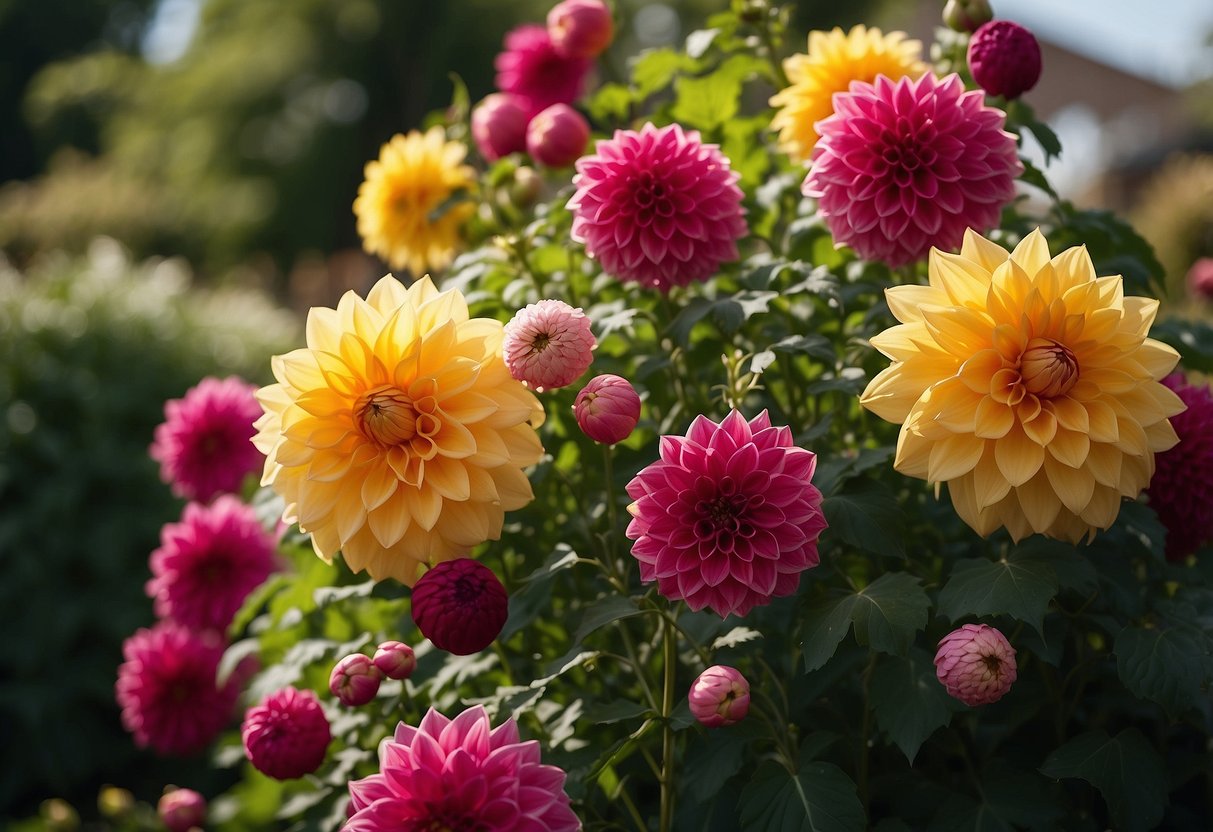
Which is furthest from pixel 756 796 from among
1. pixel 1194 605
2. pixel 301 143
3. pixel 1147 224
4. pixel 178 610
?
pixel 301 143

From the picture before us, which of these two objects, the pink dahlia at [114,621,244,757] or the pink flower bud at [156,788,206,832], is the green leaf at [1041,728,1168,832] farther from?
the pink dahlia at [114,621,244,757]

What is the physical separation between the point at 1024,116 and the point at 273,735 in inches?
63.6

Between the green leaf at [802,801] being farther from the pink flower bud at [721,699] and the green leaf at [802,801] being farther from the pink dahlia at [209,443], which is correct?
the pink dahlia at [209,443]

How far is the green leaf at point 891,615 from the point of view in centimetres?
137

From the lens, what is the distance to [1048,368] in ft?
4.52

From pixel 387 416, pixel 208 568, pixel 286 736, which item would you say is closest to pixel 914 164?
pixel 387 416

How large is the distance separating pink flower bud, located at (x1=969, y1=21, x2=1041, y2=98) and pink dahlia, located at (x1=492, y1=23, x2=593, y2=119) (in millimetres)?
983

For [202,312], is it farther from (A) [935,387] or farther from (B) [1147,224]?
(B) [1147,224]

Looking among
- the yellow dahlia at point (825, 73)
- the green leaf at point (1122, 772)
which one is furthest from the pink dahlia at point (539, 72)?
the green leaf at point (1122, 772)

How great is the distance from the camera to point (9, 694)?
156 inches

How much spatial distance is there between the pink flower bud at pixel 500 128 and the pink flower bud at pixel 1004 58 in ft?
3.02

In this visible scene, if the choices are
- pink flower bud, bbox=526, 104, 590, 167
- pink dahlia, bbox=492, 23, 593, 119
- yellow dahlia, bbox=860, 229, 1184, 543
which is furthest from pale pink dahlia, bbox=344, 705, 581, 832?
pink dahlia, bbox=492, 23, 593, 119

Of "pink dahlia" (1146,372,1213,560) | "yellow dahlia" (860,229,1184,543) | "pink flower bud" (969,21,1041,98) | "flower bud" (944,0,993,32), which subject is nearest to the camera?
"yellow dahlia" (860,229,1184,543)

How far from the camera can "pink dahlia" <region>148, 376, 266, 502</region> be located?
8.75 ft
